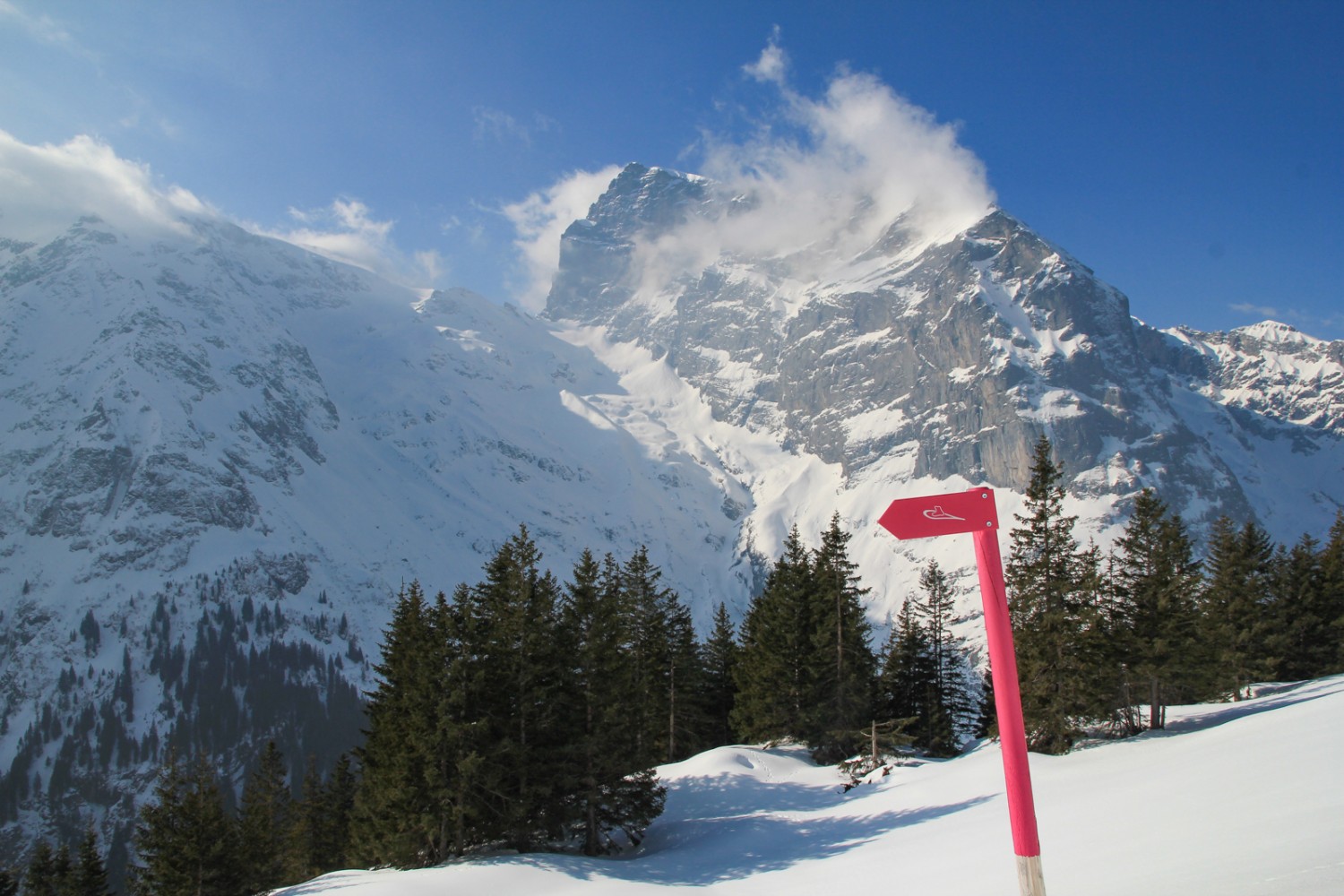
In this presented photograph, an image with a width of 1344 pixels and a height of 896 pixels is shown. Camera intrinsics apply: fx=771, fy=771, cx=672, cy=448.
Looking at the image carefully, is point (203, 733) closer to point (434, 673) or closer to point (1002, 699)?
point (434, 673)

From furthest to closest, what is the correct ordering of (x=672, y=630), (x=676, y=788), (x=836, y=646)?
1. (x=672, y=630)
2. (x=836, y=646)
3. (x=676, y=788)

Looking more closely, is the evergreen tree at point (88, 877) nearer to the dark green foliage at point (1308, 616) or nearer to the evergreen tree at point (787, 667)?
the evergreen tree at point (787, 667)

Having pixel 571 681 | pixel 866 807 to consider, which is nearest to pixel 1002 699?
pixel 866 807

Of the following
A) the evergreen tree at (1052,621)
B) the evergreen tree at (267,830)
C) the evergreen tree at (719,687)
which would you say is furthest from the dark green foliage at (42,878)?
the evergreen tree at (1052,621)

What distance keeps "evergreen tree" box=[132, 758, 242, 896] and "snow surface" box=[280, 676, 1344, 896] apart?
Answer: 7.05 meters

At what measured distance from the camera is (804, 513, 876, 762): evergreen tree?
3822 cm

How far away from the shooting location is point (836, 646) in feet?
132

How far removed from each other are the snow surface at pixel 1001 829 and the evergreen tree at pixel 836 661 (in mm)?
3860

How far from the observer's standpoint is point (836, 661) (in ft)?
131

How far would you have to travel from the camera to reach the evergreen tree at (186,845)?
28.7m

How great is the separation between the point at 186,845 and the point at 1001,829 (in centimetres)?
2924

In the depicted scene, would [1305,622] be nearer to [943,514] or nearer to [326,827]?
[943,514]

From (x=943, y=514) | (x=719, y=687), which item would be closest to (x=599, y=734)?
(x=943, y=514)

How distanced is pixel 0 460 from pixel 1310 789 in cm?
26196
